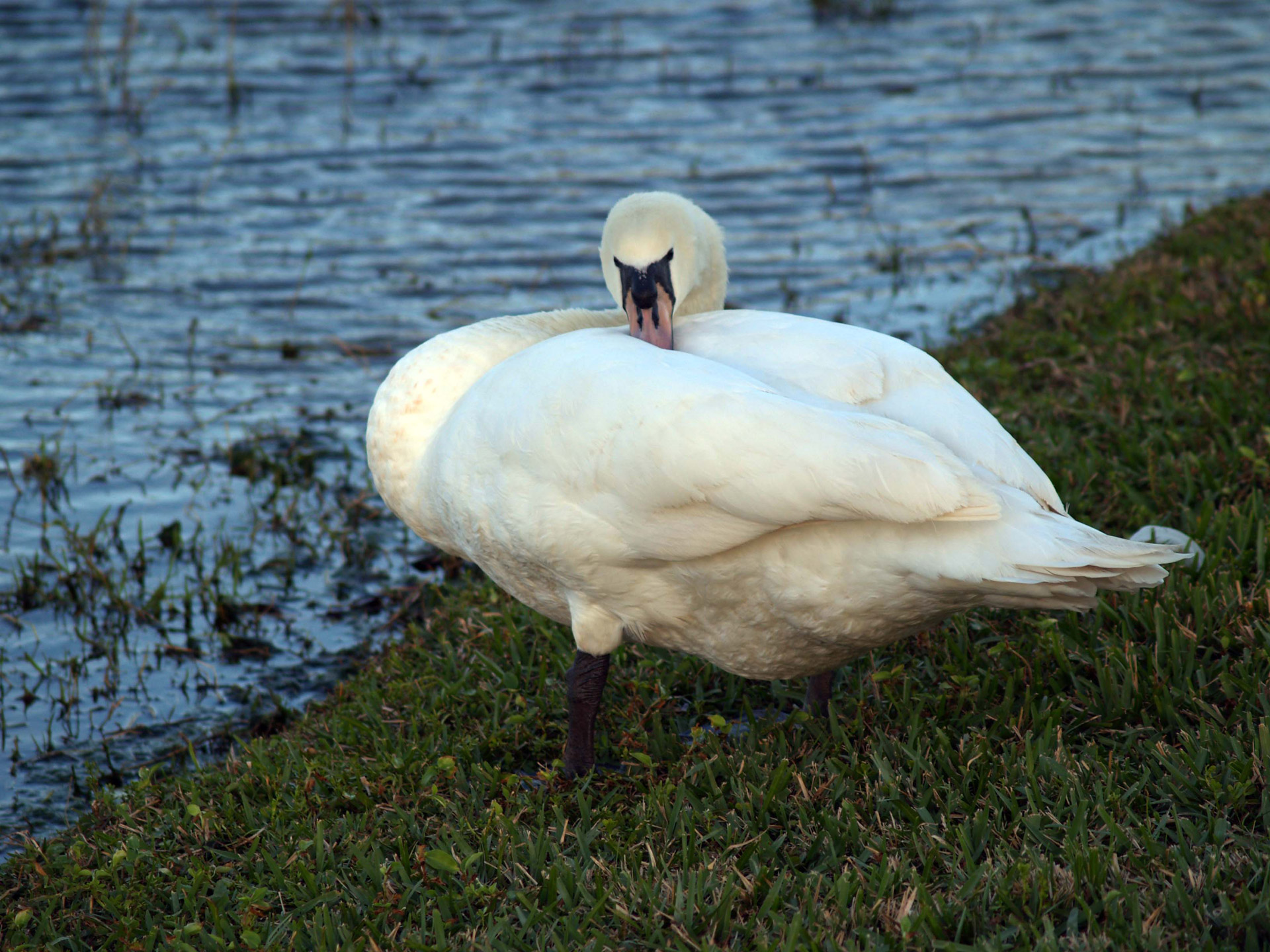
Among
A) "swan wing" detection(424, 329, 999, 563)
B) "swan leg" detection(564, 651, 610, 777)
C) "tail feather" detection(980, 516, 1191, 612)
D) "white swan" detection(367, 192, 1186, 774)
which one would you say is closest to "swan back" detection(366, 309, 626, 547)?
"white swan" detection(367, 192, 1186, 774)

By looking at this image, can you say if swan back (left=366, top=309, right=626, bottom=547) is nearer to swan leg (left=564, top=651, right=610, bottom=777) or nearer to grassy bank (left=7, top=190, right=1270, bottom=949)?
swan leg (left=564, top=651, right=610, bottom=777)

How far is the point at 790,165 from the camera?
9586mm

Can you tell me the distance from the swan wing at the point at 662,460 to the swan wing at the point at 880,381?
18cm

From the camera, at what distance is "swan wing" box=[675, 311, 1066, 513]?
2842mm

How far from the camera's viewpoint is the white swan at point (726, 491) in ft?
8.21

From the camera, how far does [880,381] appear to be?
2.94 metres

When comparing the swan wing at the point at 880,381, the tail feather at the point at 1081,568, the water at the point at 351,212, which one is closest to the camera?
the tail feather at the point at 1081,568

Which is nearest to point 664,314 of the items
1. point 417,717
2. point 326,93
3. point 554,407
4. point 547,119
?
point 554,407

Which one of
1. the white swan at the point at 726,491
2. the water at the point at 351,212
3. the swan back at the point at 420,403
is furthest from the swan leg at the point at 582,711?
the water at the point at 351,212

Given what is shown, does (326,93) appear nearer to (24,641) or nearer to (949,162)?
(949,162)

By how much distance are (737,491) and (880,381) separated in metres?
0.58

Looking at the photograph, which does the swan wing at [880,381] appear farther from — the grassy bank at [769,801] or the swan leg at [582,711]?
the swan leg at [582,711]

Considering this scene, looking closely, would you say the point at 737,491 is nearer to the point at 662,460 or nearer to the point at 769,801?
the point at 662,460

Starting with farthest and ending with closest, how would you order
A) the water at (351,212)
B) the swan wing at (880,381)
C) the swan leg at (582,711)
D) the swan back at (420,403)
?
the water at (351,212) → the swan back at (420,403) → the swan leg at (582,711) → the swan wing at (880,381)
